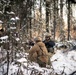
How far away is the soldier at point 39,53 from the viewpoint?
11570 mm

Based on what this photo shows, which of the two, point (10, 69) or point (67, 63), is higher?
point (10, 69)

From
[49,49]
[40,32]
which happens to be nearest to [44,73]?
[49,49]

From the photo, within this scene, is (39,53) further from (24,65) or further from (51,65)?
(24,65)

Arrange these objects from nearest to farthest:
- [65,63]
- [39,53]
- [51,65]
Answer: [39,53], [51,65], [65,63]

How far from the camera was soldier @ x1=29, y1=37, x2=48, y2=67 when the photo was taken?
1157 cm

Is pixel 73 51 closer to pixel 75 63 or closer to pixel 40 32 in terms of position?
pixel 75 63

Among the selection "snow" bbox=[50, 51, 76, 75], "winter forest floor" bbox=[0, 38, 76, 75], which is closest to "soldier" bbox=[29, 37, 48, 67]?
"winter forest floor" bbox=[0, 38, 76, 75]

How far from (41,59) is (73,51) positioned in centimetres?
397

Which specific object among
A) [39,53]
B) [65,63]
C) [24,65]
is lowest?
[65,63]

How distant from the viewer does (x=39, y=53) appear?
11688mm

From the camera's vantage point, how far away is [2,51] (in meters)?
9.85

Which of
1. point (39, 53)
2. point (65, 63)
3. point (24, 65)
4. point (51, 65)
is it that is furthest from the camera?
point (65, 63)

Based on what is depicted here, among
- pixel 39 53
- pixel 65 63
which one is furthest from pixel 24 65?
pixel 65 63

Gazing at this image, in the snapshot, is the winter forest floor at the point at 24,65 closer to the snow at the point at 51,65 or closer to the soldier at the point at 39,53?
the snow at the point at 51,65
